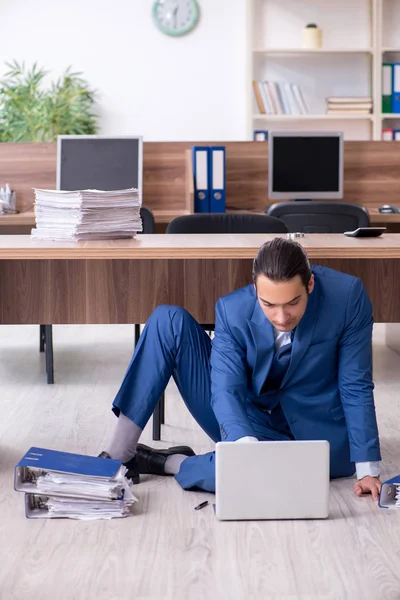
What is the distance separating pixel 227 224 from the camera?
3.30 meters

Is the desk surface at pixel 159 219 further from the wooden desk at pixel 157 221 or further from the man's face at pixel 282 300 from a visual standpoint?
the man's face at pixel 282 300

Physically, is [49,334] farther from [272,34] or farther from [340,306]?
[272,34]

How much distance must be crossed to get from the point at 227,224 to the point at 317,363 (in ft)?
3.72

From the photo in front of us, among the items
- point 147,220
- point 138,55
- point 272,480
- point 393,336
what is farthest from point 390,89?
point 272,480

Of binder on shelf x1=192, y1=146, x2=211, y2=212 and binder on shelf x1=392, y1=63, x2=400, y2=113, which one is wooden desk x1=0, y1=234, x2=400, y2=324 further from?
binder on shelf x1=392, y1=63, x2=400, y2=113

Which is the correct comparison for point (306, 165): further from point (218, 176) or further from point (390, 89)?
point (390, 89)

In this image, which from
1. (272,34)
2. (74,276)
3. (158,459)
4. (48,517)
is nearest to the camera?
(48,517)

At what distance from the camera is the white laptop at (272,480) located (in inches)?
79.6

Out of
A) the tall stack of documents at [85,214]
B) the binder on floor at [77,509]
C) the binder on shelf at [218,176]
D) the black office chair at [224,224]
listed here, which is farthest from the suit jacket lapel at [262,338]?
the binder on shelf at [218,176]

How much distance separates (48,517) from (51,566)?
0.29m

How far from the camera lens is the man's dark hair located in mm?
2039

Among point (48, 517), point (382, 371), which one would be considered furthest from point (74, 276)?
point (382, 371)

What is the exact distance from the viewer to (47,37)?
679 cm

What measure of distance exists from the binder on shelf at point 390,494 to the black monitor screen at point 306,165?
111 inches
